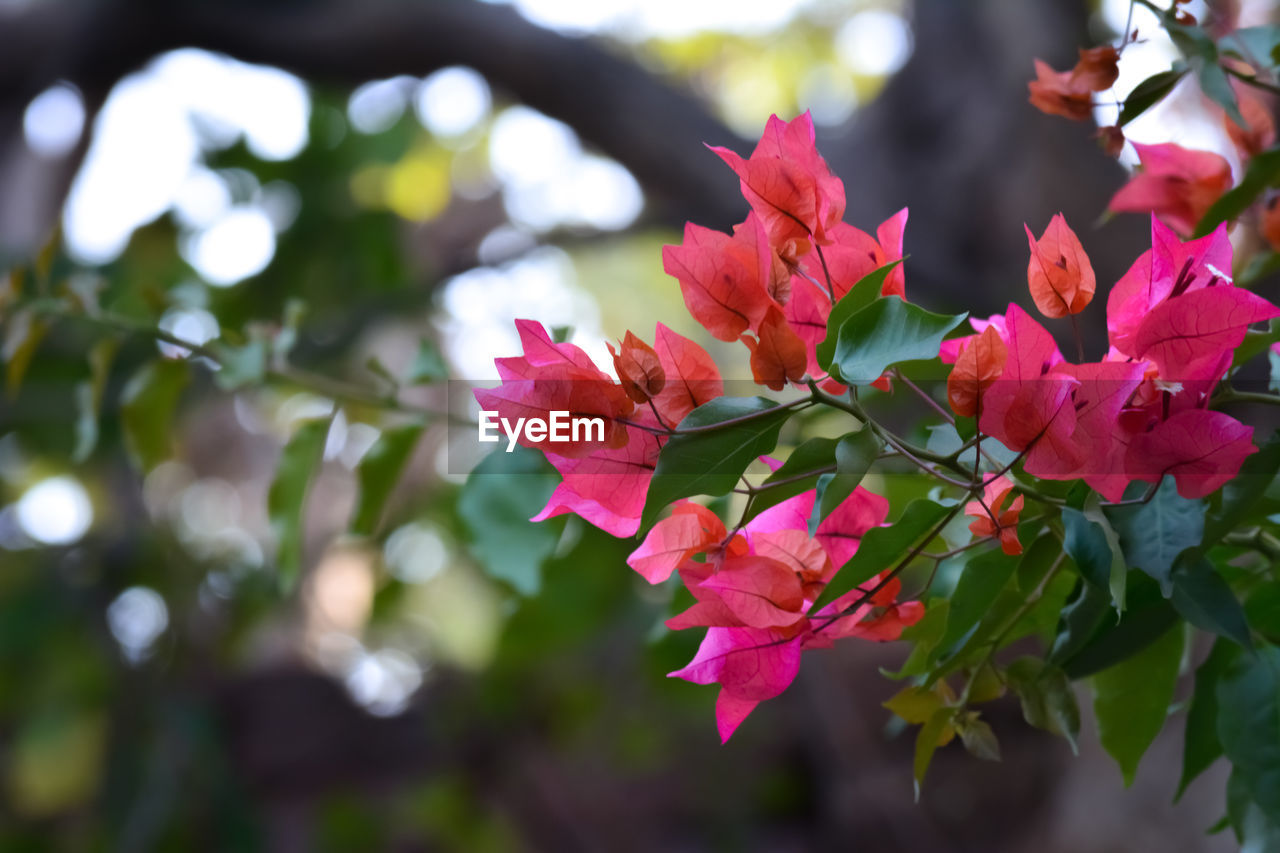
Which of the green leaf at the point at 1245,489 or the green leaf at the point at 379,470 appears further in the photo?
the green leaf at the point at 379,470

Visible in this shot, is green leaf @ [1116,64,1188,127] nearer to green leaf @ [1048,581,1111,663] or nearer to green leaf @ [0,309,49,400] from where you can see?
green leaf @ [1048,581,1111,663]

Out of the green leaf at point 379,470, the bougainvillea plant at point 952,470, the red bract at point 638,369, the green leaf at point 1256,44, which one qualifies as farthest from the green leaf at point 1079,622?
the green leaf at point 379,470

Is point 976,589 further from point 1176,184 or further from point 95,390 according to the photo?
point 95,390

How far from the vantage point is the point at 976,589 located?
0.22 metres

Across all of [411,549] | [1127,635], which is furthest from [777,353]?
[411,549]

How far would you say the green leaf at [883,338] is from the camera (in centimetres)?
18

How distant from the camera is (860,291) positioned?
0.20 metres

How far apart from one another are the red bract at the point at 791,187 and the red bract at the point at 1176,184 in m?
0.16

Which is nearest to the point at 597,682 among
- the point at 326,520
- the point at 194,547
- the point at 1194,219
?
the point at 194,547

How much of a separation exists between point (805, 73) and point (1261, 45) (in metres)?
2.80

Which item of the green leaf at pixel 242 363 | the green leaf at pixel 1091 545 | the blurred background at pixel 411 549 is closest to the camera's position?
the green leaf at pixel 1091 545

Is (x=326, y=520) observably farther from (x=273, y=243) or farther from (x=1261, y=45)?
(x=1261, y=45)

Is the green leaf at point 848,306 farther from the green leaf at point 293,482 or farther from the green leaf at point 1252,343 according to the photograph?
the green leaf at point 293,482

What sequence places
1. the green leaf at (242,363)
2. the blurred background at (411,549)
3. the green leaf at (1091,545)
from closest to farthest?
the green leaf at (1091,545), the green leaf at (242,363), the blurred background at (411,549)
